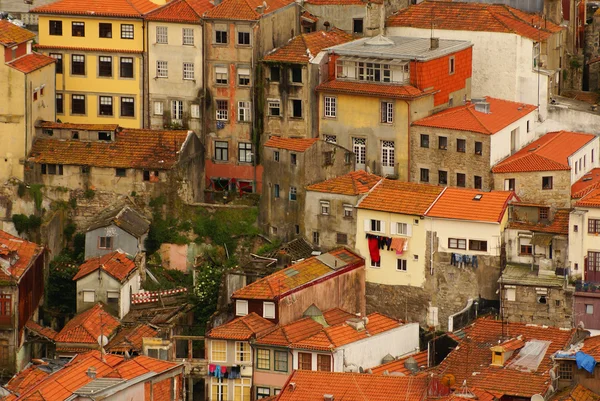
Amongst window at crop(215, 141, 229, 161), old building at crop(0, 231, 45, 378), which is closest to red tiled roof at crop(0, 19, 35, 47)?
old building at crop(0, 231, 45, 378)

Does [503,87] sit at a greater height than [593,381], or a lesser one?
greater

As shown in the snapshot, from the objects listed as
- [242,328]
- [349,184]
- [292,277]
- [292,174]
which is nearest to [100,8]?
[292,174]

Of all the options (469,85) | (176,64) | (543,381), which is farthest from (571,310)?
(176,64)

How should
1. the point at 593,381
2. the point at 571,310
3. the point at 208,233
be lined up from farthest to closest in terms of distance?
the point at 208,233
the point at 571,310
the point at 593,381

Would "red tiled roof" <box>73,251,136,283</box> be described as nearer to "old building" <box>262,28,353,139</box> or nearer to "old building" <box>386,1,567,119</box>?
"old building" <box>262,28,353,139</box>

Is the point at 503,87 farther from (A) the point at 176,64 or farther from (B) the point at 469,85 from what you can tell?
(A) the point at 176,64

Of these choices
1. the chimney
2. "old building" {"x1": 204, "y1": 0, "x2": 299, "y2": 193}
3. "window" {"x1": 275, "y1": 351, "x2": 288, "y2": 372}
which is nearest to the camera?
"window" {"x1": 275, "y1": 351, "x2": 288, "y2": 372}
